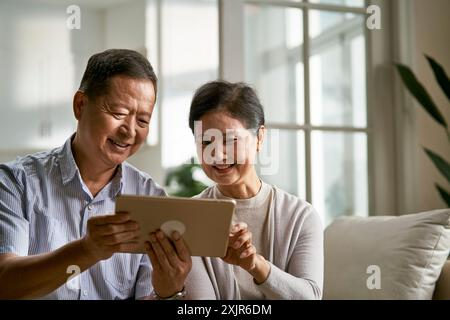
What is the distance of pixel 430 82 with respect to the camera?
2697 mm

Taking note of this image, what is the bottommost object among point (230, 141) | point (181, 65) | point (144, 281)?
point (144, 281)

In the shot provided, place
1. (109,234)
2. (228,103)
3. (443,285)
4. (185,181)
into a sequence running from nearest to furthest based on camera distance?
1. (109,234)
2. (228,103)
3. (443,285)
4. (185,181)

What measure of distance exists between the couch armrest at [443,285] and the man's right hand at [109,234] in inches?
42.5

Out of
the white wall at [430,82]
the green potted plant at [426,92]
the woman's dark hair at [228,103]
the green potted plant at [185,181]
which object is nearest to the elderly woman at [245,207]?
the woman's dark hair at [228,103]

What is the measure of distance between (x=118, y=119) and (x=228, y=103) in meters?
0.27

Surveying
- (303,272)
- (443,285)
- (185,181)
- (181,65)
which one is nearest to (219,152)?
(303,272)

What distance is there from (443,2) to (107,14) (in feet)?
10.0

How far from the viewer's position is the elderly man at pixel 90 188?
1.47 m

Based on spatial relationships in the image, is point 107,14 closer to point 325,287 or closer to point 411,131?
point 411,131

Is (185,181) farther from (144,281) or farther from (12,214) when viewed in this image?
(12,214)

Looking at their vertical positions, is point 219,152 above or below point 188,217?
above

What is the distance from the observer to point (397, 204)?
2738mm

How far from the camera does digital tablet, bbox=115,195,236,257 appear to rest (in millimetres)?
1247

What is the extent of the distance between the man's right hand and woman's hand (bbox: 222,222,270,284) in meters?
0.21
